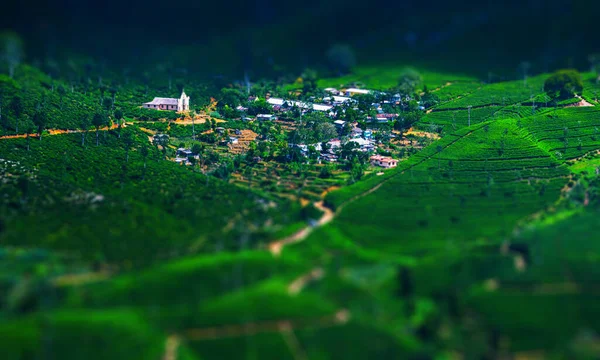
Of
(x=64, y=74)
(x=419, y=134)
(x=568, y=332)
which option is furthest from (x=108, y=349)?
(x=64, y=74)

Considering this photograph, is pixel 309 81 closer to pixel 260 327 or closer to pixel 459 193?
pixel 459 193

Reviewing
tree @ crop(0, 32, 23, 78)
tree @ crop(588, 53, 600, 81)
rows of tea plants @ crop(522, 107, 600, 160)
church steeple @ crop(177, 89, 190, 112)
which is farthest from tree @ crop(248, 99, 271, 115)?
tree @ crop(588, 53, 600, 81)

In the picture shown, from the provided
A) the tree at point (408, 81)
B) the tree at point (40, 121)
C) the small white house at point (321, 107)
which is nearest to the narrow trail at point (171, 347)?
the tree at point (40, 121)

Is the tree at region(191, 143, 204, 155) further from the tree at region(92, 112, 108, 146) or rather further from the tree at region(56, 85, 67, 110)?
the tree at region(56, 85, 67, 110)

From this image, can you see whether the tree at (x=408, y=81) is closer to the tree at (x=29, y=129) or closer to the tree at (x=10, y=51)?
the tree at (x=29, y=129)

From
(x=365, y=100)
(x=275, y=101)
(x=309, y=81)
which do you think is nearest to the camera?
(x=365, y=100)

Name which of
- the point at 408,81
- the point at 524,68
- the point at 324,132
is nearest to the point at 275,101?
the point at 324,132
